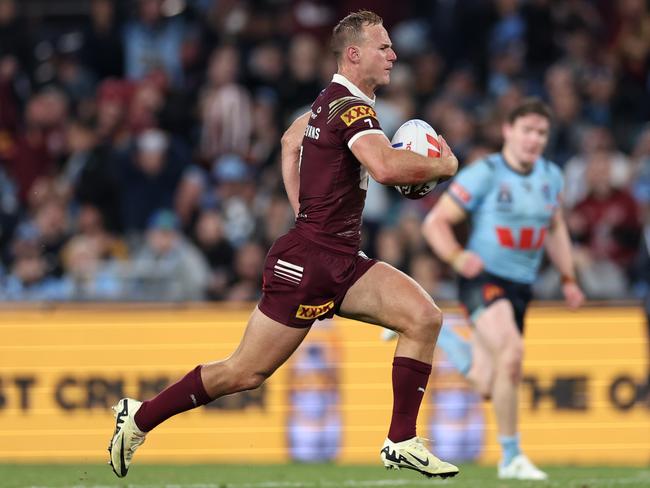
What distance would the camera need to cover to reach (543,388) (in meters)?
11.5

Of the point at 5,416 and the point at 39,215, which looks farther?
the point at 39,215

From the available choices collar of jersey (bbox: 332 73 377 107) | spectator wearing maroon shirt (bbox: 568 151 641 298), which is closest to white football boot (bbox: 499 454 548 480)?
collar of jersey (bbox: 332 73 377 107)

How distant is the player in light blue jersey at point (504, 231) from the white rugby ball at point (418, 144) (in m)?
2.51

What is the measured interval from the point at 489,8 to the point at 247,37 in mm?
2800

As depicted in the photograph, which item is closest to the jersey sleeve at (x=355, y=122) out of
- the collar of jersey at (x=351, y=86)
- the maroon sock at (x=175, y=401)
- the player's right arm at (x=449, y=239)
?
the collar of jersey at (x=351, y=86)

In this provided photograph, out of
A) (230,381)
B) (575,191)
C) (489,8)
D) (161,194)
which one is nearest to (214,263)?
(161,194)

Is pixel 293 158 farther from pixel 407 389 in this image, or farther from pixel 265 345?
pixel 407 389

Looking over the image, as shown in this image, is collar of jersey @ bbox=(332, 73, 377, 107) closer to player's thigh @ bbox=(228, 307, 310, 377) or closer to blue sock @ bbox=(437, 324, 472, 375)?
player's thigh @ bbox=(228, 307, 310, 377)

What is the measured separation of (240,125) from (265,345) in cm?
800

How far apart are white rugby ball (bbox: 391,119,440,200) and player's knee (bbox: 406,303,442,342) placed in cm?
61

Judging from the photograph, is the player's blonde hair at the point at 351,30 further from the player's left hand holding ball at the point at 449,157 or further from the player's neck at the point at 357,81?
the player's left hand holding ball at the point at 449,157

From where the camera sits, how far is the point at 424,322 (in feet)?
25.0

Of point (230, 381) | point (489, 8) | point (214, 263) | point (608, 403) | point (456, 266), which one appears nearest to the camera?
point (230, 381)

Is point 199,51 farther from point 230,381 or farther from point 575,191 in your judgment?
point 230,381
